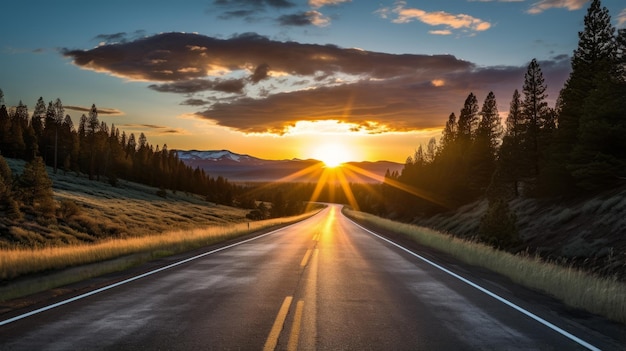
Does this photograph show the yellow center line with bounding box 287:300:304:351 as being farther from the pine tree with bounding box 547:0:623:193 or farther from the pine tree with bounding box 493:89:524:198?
the pine tree with bounding box 493:89:524:198

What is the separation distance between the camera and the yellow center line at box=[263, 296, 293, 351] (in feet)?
20.0

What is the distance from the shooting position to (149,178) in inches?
5812

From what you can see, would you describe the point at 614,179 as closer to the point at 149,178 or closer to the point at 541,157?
the point at 541,157

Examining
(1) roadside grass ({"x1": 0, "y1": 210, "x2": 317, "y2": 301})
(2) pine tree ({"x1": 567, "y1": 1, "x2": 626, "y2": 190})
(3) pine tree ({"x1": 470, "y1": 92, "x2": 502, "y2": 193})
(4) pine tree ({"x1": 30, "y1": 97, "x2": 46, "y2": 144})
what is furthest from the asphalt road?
(4) pine tree ({"x1": 30, "y1": 97, "x2": 46, "y2": 144})

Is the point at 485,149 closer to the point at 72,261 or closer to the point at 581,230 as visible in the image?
the point at 581,230

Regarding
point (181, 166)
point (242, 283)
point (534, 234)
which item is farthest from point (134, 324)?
point (181, 166)

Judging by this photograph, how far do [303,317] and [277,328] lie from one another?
852mm

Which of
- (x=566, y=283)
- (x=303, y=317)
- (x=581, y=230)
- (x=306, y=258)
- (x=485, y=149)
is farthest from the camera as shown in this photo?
(x=485, y=149)

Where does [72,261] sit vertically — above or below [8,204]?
above

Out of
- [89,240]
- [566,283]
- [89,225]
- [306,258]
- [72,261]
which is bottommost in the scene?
[89,240]

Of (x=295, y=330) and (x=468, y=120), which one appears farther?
(x=468, y=120)

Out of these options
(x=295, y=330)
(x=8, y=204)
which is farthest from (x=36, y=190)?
(x=295, y=330)

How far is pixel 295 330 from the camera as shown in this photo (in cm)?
685

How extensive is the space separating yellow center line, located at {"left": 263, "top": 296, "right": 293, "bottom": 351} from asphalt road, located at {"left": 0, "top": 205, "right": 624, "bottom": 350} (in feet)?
0.05
